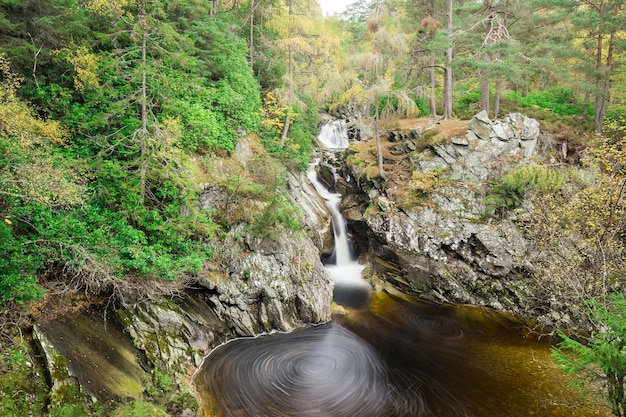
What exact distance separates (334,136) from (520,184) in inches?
608

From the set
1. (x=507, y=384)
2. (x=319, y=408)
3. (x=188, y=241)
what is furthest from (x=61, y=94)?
(x=507, y=384)

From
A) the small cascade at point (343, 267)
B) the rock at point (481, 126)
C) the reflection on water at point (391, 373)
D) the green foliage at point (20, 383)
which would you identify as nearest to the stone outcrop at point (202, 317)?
the green foliage at point (20, 383)

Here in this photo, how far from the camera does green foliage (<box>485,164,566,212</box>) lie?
12.9 metres

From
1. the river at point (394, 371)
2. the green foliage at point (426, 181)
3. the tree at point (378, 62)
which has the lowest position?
the river at point (394, 371)

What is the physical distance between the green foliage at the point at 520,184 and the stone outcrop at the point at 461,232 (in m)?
0.50

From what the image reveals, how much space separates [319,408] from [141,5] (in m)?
11.7

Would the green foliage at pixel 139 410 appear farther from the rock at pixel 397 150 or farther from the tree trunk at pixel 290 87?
the rock at pixel 397 150

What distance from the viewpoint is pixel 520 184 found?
13.5 meters

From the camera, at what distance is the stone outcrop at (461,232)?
13.2m

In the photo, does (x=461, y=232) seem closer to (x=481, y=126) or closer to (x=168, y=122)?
(x=481, y=126)

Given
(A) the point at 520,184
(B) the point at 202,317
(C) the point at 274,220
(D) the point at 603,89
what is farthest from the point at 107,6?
(D) the point at 603,89

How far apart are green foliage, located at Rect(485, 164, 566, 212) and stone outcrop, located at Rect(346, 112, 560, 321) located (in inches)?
19.8

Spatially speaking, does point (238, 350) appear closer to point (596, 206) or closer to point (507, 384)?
point (507, 384)

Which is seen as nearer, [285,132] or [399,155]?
[285,132]
